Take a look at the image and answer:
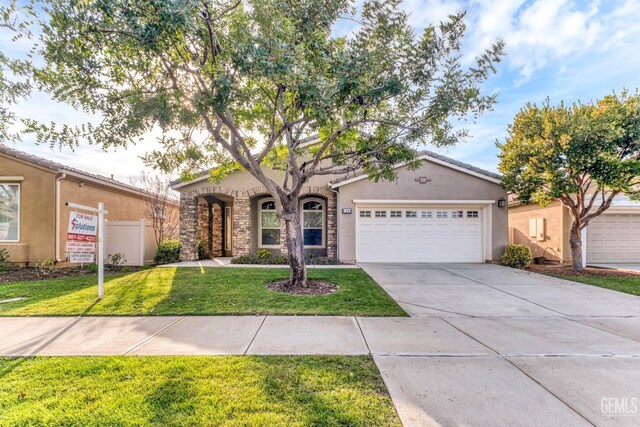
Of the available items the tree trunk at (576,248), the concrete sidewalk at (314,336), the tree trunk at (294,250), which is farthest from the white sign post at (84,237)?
the tree trunk at (576,248)

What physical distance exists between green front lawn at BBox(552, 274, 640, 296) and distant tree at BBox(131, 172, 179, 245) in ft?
51.5

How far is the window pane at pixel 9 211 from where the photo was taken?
10906mm

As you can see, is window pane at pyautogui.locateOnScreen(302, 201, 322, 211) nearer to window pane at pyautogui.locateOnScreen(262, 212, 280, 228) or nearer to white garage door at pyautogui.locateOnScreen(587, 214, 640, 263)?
window pane at pyautogui.locateOnScreen(262, 212, 280, 228)

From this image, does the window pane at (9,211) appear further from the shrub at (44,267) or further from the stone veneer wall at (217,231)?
the stone veneer wall at (217,231)

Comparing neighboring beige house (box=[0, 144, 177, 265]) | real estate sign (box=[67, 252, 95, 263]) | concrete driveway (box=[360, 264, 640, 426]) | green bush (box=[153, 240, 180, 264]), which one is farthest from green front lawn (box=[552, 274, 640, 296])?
neighboring beige house (box=[0, 144, 177, 265])

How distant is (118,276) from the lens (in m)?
9.46

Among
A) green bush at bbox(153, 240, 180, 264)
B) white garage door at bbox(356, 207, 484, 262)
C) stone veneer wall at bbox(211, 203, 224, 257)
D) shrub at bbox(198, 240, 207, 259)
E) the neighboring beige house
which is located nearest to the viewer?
the neighboring beige house

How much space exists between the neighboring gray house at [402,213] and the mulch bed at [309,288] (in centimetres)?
440

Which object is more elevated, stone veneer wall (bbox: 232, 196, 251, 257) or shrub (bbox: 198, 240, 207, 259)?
stone veneer wall (bbox: 232, 196, 251, 257)

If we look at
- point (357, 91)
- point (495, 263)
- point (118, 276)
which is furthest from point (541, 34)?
point (118, 276)

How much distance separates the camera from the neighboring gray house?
12516 mm

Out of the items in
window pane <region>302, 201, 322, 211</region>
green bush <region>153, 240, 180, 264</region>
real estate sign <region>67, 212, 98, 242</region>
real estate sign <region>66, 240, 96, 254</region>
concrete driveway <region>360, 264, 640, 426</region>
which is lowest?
concrete driveway <region>360, 264, 640, 426</region>

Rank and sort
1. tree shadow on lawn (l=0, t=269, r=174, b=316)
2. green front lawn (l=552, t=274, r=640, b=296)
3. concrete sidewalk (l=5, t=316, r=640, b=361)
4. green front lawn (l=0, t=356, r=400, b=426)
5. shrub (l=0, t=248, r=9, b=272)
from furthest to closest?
shrub (l=0, t=248, r=9, b=272) → green front lawn (l=552, t=274, r=640, b=296) → tree shadow on lawn (l=0, t=269, r=174, b=316) → concrete sidewalk (l=5, t=316, r=640, b=361) → green front lawn (l=0, t=356, r=400, b=426)

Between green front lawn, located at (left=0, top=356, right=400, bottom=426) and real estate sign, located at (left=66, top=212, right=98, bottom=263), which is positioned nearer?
green front lawn, located at (left=0, top=356, right=400, bottom=426)
